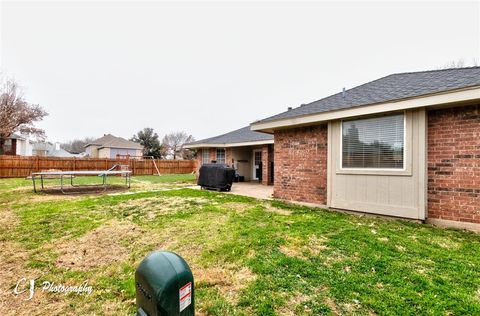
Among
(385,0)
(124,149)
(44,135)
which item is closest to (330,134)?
(385,0)

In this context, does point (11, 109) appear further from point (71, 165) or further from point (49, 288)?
point (49, 288)

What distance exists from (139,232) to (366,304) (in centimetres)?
390

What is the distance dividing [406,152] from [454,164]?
85 cm

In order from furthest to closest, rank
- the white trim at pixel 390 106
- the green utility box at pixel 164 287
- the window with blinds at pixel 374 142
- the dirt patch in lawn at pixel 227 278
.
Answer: the window with blinds at pixel 374 142
the white trim at pixel 390 106
the dirt patch in lawn at pixel 227 278
the green utility box at pixel 164 287

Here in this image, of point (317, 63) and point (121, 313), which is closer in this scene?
point (121, 313)

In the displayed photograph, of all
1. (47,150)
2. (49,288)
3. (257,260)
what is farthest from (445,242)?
(47,150)

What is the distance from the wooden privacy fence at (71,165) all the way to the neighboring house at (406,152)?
61.7 ft

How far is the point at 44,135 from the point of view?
98.9 ft

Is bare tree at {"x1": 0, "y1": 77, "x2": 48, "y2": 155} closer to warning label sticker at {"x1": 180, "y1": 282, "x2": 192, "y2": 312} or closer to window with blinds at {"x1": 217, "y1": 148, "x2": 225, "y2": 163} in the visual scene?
window with blinds at {"x1": 217, "y1": 148, "x2": 225, "y2": 163}

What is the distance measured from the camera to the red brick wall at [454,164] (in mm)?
4469

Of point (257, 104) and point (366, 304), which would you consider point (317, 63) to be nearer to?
point (257, 104)

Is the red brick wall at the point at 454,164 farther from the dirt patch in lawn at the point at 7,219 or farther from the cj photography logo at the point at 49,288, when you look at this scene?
the dirt patch in lawn at the point at 7,219

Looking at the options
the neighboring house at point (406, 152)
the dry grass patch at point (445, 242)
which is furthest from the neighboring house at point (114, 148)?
the dry grass patch at point (445, 242)

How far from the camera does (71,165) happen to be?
19812mm
